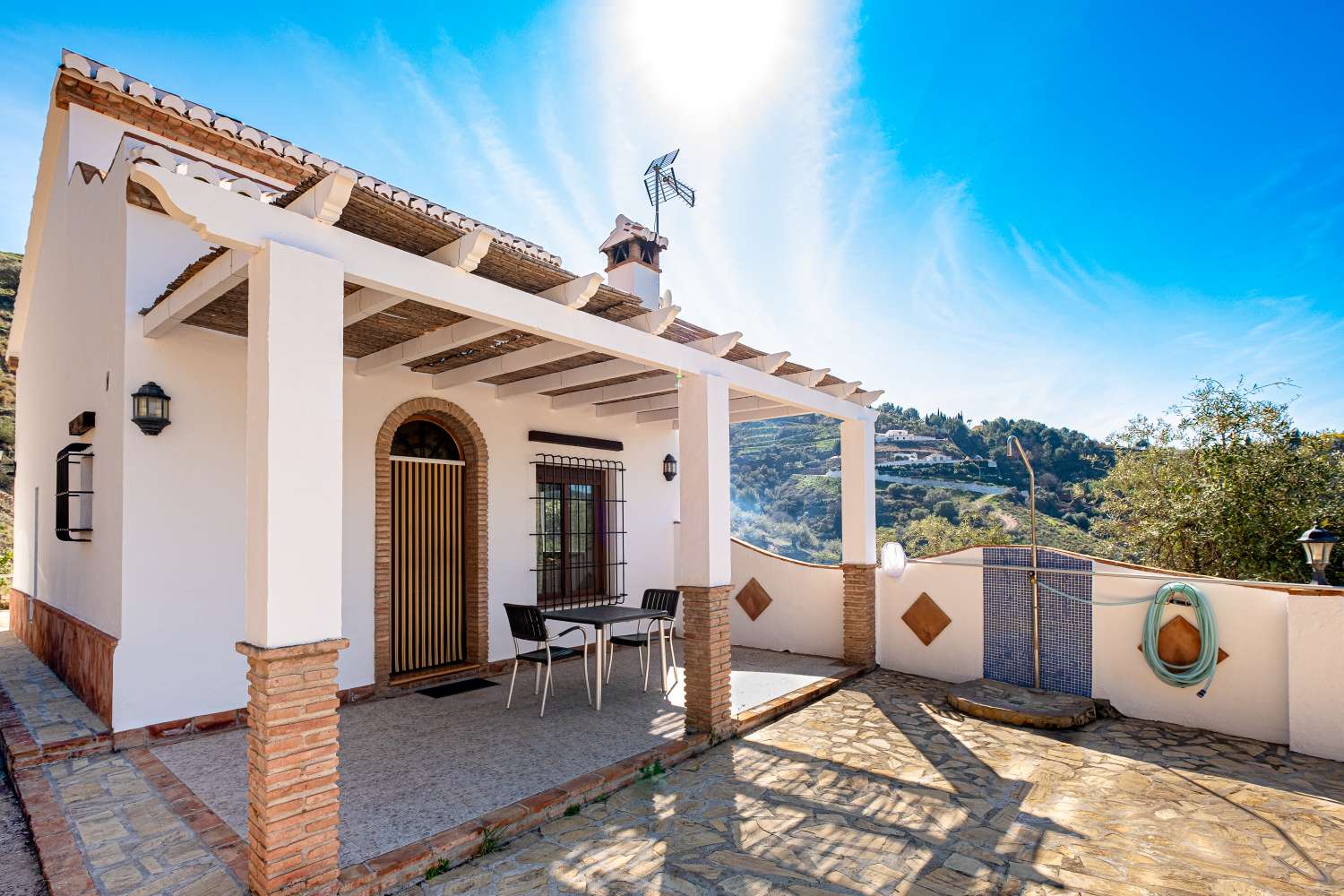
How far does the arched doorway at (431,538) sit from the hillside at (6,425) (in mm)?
11281

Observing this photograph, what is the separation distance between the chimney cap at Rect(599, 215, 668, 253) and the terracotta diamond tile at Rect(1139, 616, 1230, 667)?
7182 mm

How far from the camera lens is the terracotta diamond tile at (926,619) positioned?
6.53 meters

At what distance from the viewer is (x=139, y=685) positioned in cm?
432

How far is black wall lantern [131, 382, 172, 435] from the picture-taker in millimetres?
4355

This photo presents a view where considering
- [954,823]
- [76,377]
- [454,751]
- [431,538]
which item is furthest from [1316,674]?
[76,377]

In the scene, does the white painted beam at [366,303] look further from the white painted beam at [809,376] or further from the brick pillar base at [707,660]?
the white painted beam at [809,376]

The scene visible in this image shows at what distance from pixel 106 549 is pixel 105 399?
3.51 ft

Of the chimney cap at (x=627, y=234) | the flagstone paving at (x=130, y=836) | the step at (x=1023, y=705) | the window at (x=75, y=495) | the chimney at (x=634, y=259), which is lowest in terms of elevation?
the step at (x=1023, y=705)

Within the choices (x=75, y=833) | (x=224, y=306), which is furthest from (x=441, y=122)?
(x=75, y=833)

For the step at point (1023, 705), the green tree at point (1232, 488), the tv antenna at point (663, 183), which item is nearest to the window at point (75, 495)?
the step at point (1023, 705)

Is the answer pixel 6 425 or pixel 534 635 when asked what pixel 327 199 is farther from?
pixel 6 425

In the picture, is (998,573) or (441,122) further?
(441,122)

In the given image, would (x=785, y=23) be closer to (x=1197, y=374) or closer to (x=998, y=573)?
(x=998, y=573)

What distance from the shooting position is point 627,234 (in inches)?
357
